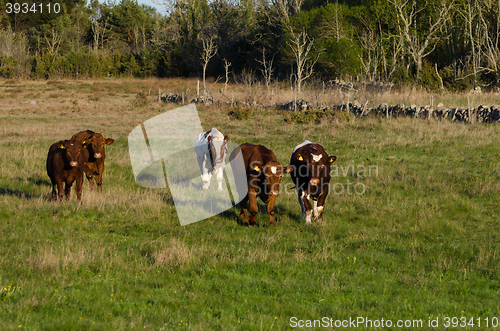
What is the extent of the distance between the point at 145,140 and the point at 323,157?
14755 millimetres

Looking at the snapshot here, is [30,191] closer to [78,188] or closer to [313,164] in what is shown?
[78,188]

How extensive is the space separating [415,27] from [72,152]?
4132cm

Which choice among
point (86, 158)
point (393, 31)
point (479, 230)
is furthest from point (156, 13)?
point (479, 230)

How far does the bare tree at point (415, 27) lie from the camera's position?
133 ft

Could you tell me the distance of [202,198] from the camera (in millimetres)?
12648

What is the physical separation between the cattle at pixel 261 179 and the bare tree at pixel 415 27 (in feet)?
108

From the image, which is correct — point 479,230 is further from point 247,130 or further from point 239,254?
point 247,130

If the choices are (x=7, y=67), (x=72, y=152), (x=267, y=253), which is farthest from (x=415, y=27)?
(x=7, y=67)

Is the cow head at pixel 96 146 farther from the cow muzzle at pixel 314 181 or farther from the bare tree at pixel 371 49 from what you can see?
the bare tree at pixel 371 49

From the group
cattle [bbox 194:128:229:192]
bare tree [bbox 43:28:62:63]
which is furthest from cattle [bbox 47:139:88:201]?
bare tree [bbox 43:28:62:63]

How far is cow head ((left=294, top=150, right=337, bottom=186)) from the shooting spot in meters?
10.1

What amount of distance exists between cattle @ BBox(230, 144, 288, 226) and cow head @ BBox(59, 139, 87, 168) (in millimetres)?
4353

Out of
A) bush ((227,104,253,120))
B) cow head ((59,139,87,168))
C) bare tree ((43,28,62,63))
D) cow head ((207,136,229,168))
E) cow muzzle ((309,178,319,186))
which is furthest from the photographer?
A: bare tree ((43,28,62,63))

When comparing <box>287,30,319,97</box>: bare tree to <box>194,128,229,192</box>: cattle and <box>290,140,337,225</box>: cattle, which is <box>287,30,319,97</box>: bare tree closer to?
<box>194,128,229,192</box>: cattle
